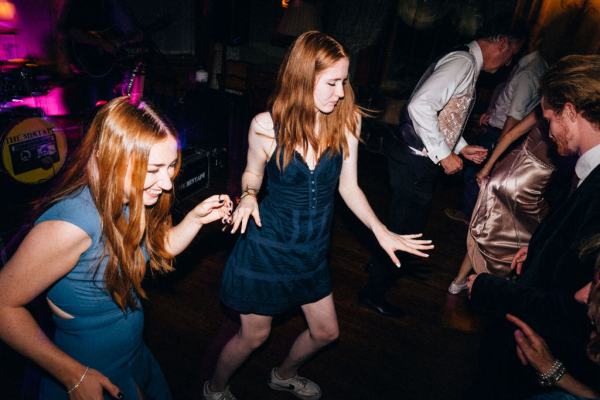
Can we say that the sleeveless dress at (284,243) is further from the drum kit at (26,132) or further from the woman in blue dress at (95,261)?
the drum kit at (26,132)

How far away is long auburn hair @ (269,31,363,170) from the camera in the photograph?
Result: 160 centimetres

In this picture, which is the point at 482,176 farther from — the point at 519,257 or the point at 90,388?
the point at 90,388

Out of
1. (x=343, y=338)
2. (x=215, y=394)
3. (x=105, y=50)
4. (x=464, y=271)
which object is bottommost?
(x=343, y=338)

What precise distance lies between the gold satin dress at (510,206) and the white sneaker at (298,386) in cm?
154

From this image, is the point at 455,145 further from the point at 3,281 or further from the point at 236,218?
the point at 3,281

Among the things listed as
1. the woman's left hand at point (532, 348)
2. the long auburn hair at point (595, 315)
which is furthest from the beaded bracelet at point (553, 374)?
the long auburn hair at point (595, 315)

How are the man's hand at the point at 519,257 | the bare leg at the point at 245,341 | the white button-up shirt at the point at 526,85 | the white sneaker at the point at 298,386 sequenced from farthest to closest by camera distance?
the white button-up shirt at the point at 526,85 < the white sneaker at the point at 298,386 < the man's hand at the point at 519,257 < the bare leg at the point at 245,341

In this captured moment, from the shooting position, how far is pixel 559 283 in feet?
4.60

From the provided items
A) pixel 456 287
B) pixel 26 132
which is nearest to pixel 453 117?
pixel 456 287

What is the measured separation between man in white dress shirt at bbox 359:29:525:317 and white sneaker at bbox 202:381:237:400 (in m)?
1.26

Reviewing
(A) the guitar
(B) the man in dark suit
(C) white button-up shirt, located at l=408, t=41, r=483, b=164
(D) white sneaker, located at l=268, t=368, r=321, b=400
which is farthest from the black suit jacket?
(A) the guitar

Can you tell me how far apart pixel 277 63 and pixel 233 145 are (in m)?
2.74

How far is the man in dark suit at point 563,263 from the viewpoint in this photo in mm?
1317

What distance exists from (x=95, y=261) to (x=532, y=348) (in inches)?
58.9
